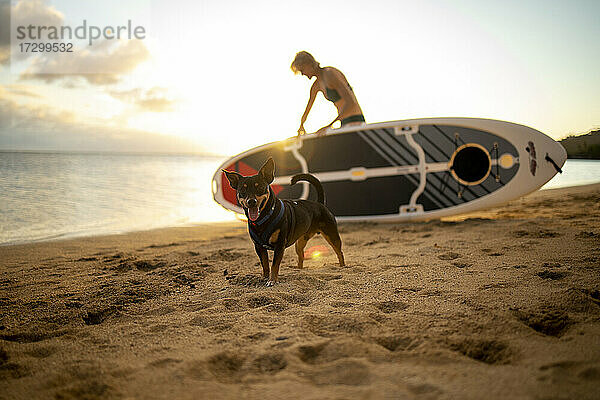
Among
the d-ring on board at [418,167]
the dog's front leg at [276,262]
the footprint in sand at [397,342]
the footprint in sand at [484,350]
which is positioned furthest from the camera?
the d-ring on board at [418,167]

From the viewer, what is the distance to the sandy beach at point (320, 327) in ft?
4.05

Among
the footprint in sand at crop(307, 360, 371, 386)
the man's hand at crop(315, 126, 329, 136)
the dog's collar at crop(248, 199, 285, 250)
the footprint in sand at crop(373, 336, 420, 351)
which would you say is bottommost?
the footprint in sand at crop(307, 360, 371, 386)

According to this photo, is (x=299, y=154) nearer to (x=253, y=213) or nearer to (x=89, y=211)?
(x=253, y=213)

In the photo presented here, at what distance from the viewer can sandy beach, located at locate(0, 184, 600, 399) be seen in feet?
4.05

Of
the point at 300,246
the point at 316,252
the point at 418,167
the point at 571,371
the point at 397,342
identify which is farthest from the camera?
the point at 418,167

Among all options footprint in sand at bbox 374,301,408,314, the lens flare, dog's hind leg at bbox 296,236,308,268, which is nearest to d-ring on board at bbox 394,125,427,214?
the lens flare

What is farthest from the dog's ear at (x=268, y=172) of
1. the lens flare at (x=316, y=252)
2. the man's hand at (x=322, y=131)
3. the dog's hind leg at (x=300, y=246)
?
the man's hand at (x=322, y=131)

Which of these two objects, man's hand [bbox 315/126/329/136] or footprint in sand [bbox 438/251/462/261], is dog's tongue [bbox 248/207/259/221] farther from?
man's hand [bbox 315/126/329/136]

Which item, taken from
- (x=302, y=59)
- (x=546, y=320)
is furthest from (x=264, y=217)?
(x=302, y=59)

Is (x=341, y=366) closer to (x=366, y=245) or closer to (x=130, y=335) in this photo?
(x=130, y=335)

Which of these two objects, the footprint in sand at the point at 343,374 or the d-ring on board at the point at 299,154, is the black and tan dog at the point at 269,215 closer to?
the footprint in sand at the point at 343,374

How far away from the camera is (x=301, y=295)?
2193 mm

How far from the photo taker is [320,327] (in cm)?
168

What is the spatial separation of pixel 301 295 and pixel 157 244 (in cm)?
303
